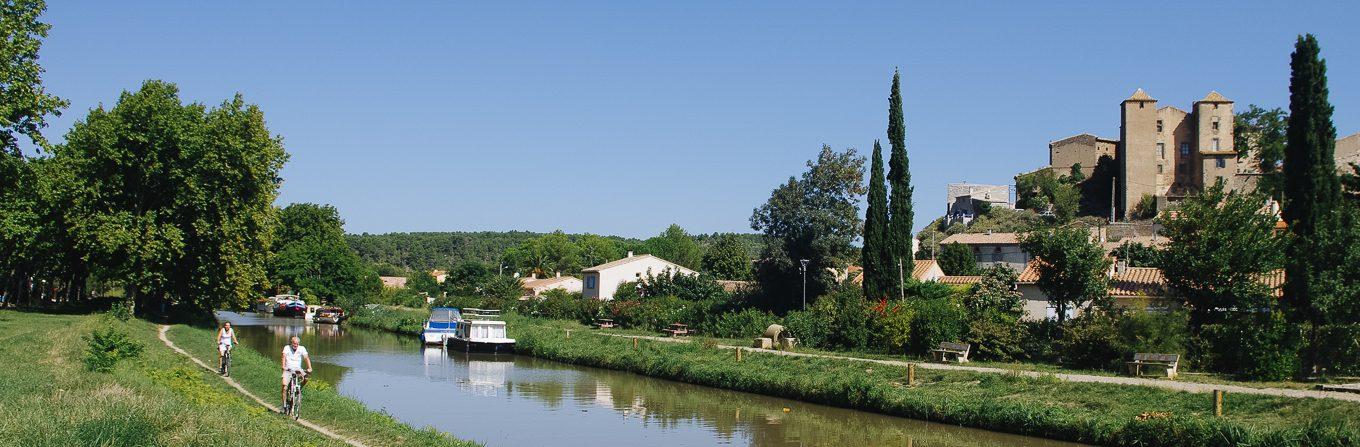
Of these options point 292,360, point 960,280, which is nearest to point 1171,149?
point 960,280

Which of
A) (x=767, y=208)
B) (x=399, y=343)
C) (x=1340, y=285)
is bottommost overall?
(x=399, y=343)

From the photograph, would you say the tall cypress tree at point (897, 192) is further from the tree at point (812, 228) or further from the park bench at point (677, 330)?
the park bench at point (677, 330)

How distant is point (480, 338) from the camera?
154 ft

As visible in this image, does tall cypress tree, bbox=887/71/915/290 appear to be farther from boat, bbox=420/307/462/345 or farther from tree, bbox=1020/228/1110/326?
boat, bbox=420/307/462/345

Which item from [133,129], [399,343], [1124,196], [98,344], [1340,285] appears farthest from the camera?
[1124,196]

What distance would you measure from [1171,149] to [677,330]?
224ft

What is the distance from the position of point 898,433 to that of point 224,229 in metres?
29.6

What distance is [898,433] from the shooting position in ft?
75.9

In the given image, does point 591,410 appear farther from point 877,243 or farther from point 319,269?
point 319,269

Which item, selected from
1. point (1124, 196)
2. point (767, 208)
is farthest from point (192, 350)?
point (1124, 196)

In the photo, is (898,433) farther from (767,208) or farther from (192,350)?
(767,208)

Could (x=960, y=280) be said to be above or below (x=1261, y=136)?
below

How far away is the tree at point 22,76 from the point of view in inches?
1083

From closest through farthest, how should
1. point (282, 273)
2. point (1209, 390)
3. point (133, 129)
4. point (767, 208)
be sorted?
1. point (1209, 390)
2. point (133, 129)
3. point (767, 208)
4. point (282, 273)
